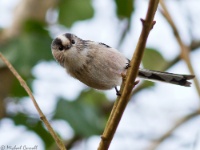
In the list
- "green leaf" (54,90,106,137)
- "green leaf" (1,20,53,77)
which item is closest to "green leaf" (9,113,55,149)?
"green leaf" (54,90,106,137)

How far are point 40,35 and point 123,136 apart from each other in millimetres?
1270

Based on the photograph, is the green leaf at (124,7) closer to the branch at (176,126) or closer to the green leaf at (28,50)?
the green leaf at (28,50)

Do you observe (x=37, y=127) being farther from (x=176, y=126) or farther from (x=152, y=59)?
(x=176, y=126)

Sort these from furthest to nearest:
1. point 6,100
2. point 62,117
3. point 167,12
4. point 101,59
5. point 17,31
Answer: point 17,31, point 6,100, point 62,117, point 167,12, point 101,59

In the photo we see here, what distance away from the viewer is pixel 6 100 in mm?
3449

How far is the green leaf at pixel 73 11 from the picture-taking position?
347 centimetres

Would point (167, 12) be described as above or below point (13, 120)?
above

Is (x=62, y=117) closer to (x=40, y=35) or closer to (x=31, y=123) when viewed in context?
(x=31, y=123)

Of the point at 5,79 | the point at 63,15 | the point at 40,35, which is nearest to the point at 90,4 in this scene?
the point at 63,15

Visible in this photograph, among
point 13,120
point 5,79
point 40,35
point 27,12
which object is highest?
point 27,12

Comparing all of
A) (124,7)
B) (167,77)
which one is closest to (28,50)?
(124,7)

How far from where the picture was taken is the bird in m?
2.42

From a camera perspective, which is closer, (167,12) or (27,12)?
(167,12)

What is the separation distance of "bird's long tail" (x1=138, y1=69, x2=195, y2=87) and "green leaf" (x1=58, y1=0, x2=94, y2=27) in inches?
40.3
